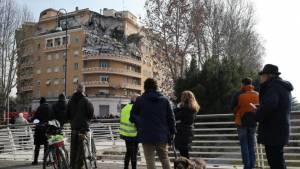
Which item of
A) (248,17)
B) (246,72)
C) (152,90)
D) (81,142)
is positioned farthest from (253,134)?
(248,17)

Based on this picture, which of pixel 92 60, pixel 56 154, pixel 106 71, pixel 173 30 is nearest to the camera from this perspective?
pixel 56 154

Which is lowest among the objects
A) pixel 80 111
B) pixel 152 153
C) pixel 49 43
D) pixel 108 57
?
pixel 152 153

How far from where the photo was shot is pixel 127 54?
290ft

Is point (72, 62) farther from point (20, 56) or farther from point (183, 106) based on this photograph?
point (183, 106)

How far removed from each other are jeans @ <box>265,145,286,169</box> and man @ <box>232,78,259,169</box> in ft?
8.44

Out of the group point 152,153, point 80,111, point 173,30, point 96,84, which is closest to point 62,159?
point 80,111

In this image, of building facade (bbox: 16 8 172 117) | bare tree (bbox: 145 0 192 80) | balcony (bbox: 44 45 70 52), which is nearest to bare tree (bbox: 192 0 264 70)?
bare tree (bbox: 145 0 192 80)

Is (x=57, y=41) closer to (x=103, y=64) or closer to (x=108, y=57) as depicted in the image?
(x=103, y=64)

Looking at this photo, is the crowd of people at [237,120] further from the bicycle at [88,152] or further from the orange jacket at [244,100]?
the bicycle at [88,152]

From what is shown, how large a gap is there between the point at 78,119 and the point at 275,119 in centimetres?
484

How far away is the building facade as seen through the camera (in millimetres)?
82500

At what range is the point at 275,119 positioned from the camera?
6.18 m

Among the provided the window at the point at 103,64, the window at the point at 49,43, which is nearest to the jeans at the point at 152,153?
the window at the point at 103,64

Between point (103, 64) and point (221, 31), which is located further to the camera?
point (103, 64)
